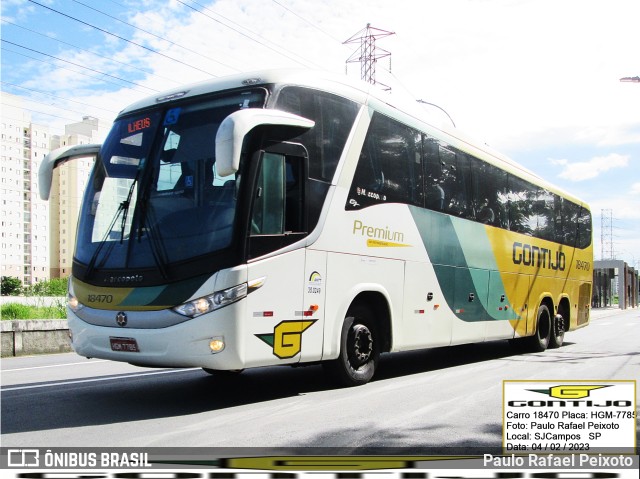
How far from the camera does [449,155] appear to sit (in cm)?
1166

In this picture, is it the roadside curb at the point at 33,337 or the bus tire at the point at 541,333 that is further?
the bus tire at the point at 541,333

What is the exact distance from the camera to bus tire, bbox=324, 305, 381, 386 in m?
8.55

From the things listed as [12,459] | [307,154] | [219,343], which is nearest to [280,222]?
[307,154]

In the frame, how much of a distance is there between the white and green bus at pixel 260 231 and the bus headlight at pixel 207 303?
1cm

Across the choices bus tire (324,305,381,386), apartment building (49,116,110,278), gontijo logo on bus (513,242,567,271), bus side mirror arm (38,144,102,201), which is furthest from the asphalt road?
apartment building (49,116,110,278)

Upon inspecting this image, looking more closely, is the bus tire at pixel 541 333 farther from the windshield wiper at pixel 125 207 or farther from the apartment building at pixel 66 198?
the apartment building at pixel 66 198

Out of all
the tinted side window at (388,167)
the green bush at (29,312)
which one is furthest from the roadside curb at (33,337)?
the tinted side window at (388,167)

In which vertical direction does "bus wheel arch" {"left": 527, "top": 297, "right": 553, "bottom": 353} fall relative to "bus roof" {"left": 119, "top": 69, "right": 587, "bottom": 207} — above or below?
below

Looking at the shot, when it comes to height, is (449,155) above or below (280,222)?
above

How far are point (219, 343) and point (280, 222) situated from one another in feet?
4.93

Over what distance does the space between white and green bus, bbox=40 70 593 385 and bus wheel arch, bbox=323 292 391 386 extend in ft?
0.06

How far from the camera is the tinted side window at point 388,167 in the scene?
891 centimetres

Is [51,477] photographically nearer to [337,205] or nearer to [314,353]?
[314,353]

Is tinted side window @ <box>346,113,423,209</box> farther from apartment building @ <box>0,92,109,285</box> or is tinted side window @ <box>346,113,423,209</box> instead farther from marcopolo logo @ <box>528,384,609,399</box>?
apartment building @ <box>0,92,109,285</box>
